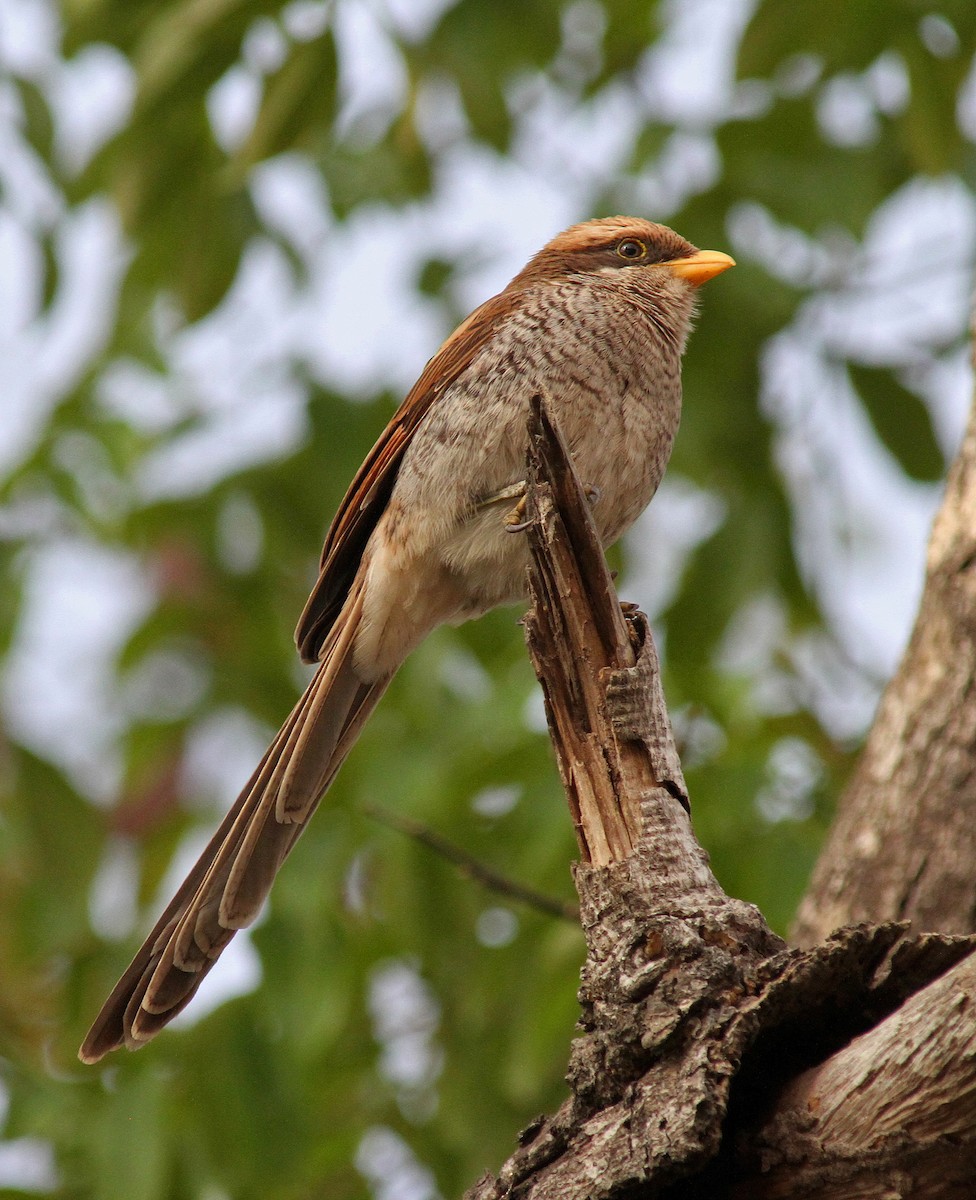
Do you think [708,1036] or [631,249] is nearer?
[708,1036]

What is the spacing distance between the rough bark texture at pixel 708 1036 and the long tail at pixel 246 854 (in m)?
1.01

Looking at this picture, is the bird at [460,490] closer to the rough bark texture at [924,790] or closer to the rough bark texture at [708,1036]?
the rough bark texture at [924,790]

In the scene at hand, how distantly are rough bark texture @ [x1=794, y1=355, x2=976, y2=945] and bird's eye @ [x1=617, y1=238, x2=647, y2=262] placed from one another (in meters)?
1.18

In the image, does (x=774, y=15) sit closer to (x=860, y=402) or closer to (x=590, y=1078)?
(x=860, y=402)

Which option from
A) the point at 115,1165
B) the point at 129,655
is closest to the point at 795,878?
the point at 115,1165

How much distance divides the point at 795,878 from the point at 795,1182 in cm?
170

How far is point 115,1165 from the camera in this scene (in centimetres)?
346

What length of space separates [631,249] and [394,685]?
1739 millimetres

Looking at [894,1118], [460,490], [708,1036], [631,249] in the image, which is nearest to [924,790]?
[460,490]

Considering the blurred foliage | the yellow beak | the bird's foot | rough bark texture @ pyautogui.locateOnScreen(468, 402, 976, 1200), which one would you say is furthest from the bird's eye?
rough bark texture @ pyautogui.locateOnScreen(468, 402, 976, 1200)

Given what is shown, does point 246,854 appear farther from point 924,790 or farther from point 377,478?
point 924,790

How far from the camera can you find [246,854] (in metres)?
3.24

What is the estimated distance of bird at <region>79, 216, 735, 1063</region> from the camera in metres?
3.47

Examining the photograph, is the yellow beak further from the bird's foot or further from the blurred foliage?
the bird's foot
